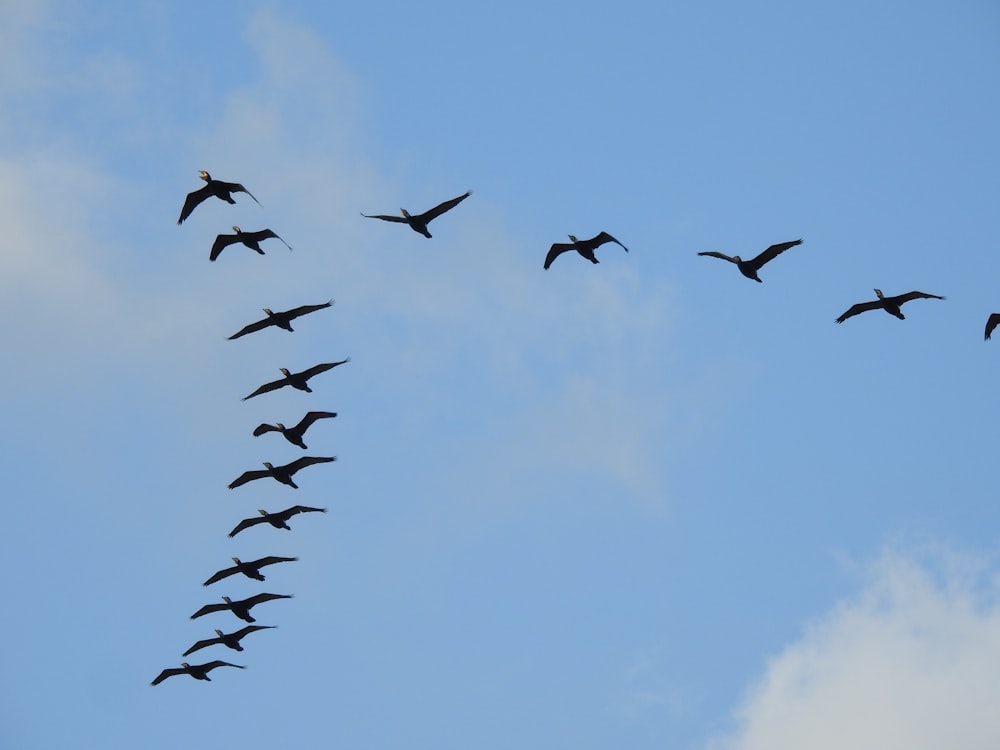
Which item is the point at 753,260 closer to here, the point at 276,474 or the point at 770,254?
the point at 770,254

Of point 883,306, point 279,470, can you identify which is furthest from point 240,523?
point 883,306

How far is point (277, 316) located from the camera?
181ft

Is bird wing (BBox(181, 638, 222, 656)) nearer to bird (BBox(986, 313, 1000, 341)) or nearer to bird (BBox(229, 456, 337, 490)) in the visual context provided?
bird (BBox(229, 456, 337, 490))

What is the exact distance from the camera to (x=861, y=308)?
56.8 metres

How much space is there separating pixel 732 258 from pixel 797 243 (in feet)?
9.83

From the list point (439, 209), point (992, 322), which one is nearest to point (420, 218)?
point (439, 209)

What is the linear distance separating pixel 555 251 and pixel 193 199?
14.8 metres

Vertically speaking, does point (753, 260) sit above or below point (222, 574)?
above

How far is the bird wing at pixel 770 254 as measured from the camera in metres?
54.6

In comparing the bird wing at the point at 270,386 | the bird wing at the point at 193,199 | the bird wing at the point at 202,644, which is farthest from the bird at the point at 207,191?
the bird wing at the point at 202,644

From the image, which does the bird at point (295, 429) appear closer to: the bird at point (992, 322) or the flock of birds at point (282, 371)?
the flock of birds at point (282, 371)

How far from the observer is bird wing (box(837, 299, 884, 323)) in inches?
2223

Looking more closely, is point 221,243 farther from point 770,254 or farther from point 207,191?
point 770,254

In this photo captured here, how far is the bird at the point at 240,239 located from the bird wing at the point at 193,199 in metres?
1.60
